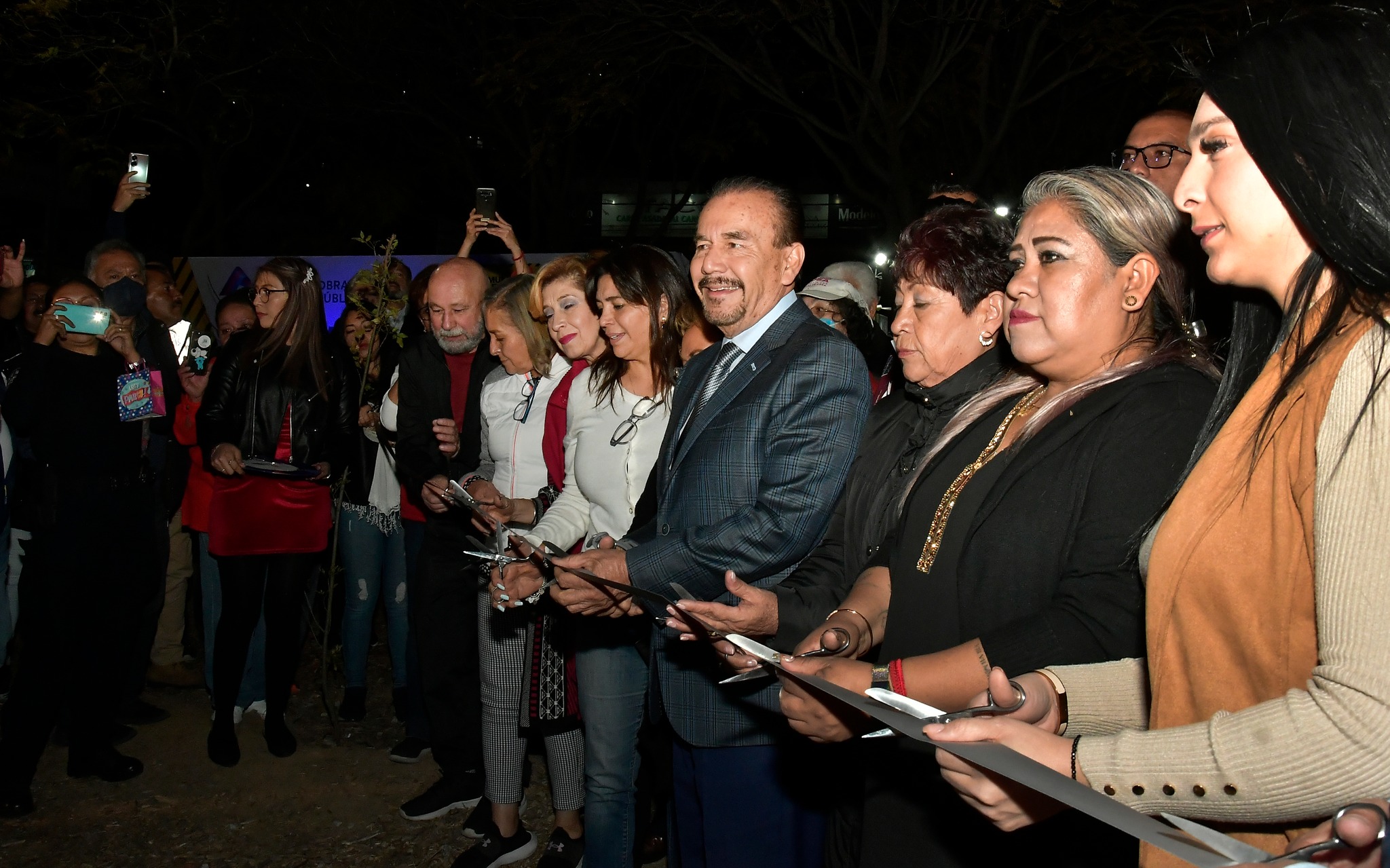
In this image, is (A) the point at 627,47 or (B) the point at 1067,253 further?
(A) the point at 627,47

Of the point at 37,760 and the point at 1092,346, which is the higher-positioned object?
the point at 1092,346

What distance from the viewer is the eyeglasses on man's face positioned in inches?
124

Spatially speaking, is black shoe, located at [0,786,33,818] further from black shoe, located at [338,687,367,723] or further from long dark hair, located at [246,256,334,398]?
long dark hair, located at [246,256,334,398]

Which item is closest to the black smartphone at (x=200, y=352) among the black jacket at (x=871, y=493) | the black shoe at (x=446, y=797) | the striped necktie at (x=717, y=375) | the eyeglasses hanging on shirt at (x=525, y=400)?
the eyeglasses hanging on shirt at (x=525, y=400)

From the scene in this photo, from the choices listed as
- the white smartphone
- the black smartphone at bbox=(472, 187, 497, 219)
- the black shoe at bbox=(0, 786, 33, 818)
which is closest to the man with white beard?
the black smartphone at bbox=(472, 187, 497, 219)

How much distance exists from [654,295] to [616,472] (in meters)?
0.63

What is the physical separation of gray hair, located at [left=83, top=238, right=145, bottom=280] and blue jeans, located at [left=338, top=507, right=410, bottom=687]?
1.82 meters

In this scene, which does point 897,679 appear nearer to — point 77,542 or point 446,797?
point 446,797

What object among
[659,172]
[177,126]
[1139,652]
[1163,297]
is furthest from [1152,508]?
[659,172]

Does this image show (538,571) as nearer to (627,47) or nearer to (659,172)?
(627,47)

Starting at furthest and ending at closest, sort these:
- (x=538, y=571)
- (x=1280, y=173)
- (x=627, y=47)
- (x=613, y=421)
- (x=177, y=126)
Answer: (x=177, y=126) → (x=627, y=47) → (x=613, y=421) → (x=538, y=571) → (x=1280, y=173)

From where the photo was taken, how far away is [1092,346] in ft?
6.55

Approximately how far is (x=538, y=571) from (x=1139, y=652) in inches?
75.3

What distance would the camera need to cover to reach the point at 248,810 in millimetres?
4574
